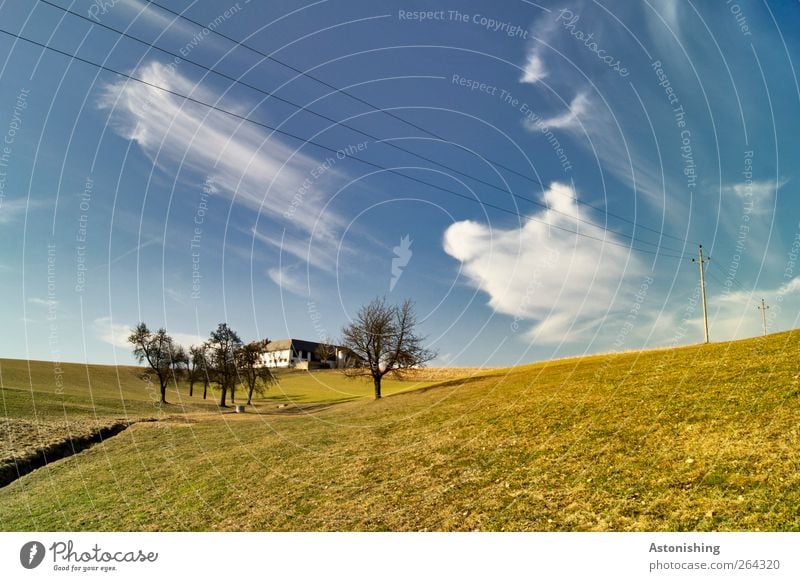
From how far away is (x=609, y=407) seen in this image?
57.9 ft

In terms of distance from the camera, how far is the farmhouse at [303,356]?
52394 mm

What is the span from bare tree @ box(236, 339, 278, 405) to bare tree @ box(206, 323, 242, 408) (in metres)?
0.97

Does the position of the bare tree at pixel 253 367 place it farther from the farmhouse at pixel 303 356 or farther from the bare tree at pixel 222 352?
the farmhouse at pixel 303 356

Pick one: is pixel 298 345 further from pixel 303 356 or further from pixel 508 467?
pixel 508 467

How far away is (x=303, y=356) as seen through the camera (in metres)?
77.4

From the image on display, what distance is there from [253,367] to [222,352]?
226 inches

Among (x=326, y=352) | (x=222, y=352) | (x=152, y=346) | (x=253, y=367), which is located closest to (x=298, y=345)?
(x=326, y=352)

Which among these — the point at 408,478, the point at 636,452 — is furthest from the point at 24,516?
the point at 636,452

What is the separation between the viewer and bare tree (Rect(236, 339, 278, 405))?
106ft

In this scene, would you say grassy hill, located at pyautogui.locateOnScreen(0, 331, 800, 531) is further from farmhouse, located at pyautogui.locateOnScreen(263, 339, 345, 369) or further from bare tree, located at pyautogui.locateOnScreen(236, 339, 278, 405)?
farmhouse, located at pyautogui.locateOnScreen(263, 339, 345, 369)

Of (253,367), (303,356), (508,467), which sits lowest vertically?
(508,467)

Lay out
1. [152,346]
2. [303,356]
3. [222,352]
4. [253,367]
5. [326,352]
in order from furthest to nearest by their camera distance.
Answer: [303,356]
[326,352]
[253,367]
[222,352]
[152,346]

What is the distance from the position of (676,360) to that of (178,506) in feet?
84.9
